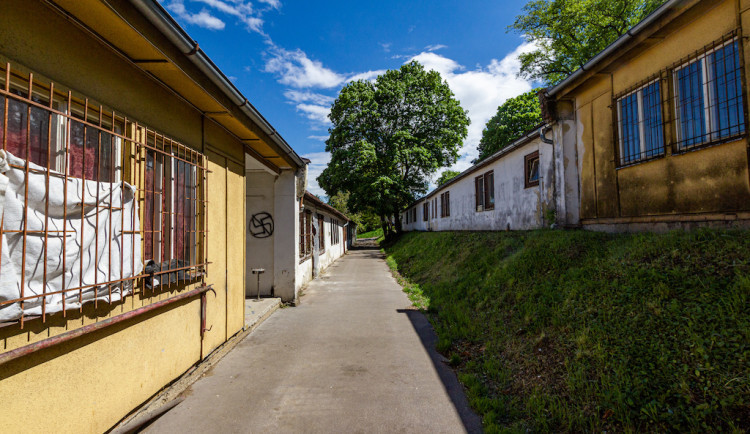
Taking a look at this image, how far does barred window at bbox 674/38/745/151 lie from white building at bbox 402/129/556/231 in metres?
2.82

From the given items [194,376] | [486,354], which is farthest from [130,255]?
[486,354]

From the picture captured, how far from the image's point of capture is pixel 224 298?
16.3 ft

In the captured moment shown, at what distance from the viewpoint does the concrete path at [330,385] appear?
120 inches

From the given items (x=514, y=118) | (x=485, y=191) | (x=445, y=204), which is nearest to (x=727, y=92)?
(x=485, y=191)

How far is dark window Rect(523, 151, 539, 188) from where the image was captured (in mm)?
9125

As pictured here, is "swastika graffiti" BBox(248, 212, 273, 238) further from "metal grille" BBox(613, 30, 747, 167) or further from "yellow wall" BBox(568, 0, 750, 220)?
"metal grille" BBox(613, 30, 747, 167)

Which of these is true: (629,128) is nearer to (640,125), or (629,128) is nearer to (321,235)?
(640,125)

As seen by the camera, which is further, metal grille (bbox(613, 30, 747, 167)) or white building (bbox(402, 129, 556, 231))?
white building (bbox(402, 129, 556, 231))

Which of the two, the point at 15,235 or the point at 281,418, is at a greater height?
the point at 15,235

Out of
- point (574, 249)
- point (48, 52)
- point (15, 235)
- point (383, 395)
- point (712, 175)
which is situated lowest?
point (383, 395)

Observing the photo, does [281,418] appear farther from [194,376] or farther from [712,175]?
[712,175]

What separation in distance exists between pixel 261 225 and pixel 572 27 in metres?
19.1

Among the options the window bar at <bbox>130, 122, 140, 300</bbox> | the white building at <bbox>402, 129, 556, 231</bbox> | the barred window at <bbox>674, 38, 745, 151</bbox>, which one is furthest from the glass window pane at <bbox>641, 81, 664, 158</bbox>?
the window bar at <bbox>130, 122, 140, 300</bbox>

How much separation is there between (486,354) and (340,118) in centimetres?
2438
